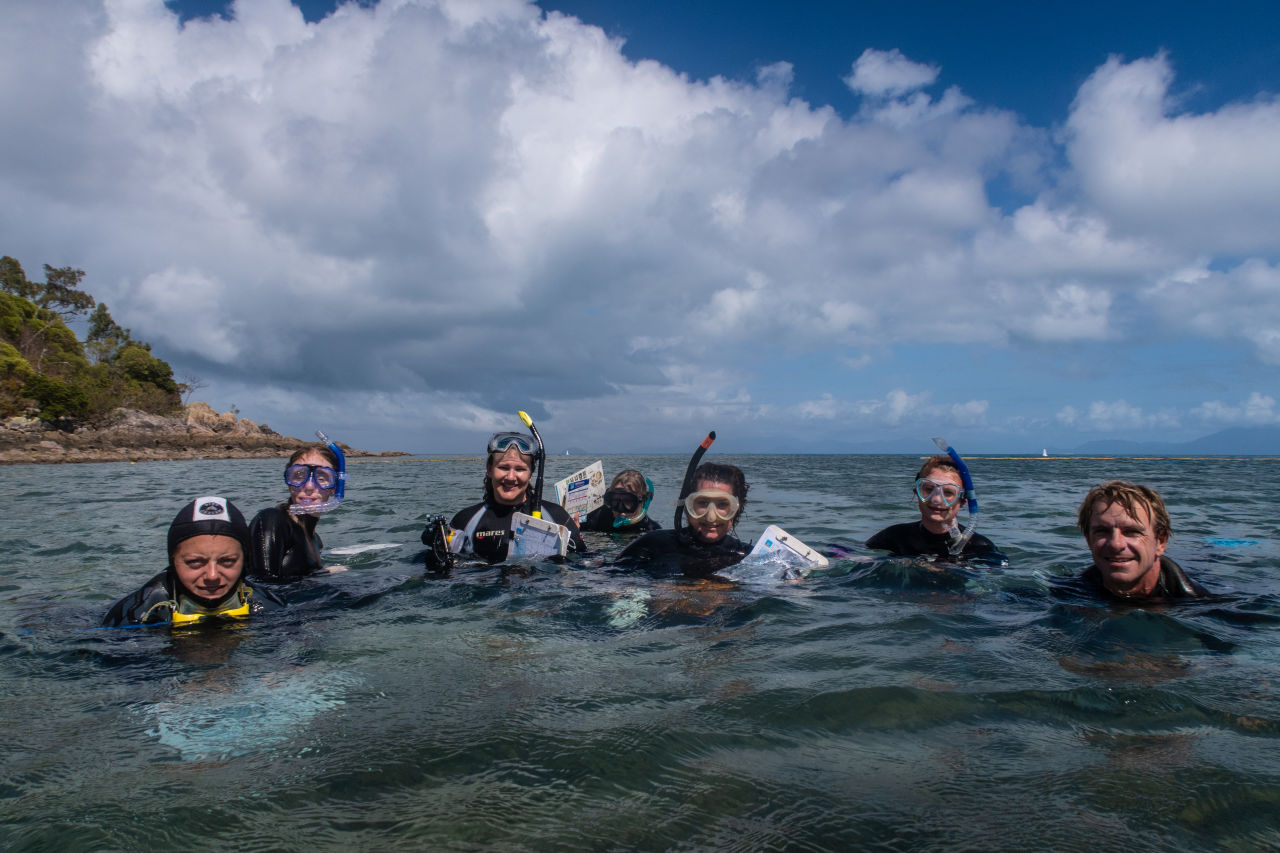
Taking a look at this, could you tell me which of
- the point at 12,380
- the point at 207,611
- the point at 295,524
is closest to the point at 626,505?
the point at 295,524

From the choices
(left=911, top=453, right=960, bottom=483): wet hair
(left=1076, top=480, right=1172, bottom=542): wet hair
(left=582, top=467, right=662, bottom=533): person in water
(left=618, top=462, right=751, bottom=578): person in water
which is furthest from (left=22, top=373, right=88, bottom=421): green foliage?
(left=1076, top=480, right=1172, bottom=542): wet hair

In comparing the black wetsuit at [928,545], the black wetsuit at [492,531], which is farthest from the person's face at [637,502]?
the black wetsuit at [928,545]

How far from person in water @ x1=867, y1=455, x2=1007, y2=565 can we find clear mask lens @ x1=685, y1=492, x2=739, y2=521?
1.69 metres

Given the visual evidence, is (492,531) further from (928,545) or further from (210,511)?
(928,545)

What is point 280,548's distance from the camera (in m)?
5.68

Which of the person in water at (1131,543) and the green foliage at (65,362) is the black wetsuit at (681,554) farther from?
the green foliage at (65,362)

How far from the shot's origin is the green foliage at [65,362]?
5053 centimetres

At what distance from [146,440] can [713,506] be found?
60280mm

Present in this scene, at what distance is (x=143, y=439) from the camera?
52.3m

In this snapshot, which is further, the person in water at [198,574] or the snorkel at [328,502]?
the snorkel at [328,502]

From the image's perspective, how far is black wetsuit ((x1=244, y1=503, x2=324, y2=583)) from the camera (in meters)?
5.58

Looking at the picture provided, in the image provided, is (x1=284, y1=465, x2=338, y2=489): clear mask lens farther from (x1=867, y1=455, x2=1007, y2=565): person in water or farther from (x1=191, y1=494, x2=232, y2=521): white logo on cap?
(x1=867, y1=455, x2=1007, y2=565): person in water

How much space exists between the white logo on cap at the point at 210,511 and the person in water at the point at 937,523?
17.3ft

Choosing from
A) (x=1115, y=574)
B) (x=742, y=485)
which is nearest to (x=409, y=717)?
(x=742, y=485)
